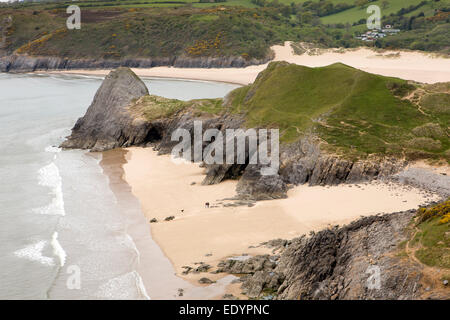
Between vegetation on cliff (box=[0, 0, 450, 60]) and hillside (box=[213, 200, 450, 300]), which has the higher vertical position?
vegetation on cliff (box=[0, 0, 450, 60])

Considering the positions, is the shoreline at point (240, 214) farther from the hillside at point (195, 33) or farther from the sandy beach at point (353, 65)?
the hillside at point (195, 33)

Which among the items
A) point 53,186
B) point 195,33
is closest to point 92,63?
point 195,33

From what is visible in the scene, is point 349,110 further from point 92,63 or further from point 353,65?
point 92,63

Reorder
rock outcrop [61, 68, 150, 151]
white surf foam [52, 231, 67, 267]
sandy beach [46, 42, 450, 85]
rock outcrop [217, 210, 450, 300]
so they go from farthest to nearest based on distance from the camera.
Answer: sandy beach [46, 42, 450, 85]
rock outcrop [61, 68, 150, 151]
white surf foam [52, 231, 67, 267]
rock outcrop [217, 210, 450, 300]

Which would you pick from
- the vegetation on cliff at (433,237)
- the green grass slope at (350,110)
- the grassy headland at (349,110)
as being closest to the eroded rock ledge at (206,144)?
the grassy headland at (349,110)

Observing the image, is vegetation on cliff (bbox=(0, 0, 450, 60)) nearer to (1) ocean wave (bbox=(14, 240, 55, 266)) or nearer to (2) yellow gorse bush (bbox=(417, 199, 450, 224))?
(1) ocean wave (bbox=(14, 240, 55, 266))

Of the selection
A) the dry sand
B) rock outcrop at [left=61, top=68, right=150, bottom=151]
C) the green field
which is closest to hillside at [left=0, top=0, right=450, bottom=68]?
the green field

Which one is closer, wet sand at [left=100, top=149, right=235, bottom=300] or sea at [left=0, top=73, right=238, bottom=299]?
wet sand at [left=100, top=149, right=235, bottom=300]
